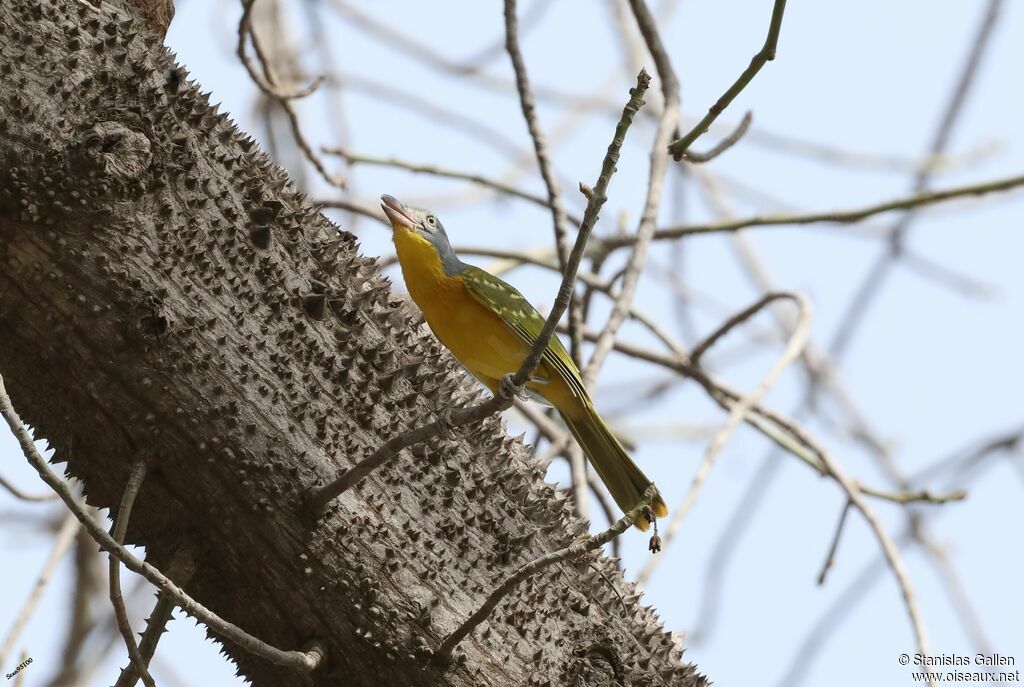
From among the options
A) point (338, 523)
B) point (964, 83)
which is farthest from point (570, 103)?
point (338, 523)

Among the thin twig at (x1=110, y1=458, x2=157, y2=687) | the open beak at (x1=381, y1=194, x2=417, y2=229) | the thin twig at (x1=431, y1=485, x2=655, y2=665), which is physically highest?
the open beak at (x1=381, y1=194, x2=417, y2=229)

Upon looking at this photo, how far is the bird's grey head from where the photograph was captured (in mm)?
3898

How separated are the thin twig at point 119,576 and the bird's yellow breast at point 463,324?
61.8 inches

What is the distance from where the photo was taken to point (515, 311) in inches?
145

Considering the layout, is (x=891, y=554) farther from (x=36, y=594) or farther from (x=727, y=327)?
(x=36, y=594)

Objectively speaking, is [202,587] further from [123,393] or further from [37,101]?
[37,101]

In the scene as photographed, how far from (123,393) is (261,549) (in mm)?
417

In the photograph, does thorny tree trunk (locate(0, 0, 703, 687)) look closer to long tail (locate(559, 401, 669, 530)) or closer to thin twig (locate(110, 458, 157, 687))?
thin twig (locate(110, 458, 157, 687))

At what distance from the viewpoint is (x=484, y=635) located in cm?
231

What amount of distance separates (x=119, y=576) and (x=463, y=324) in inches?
72.5

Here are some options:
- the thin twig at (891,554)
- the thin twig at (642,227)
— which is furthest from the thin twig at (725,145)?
the thin twig at (891,554)

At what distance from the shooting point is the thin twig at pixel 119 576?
189cm

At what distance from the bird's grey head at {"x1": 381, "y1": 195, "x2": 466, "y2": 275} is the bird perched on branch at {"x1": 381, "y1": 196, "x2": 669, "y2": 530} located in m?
0.06

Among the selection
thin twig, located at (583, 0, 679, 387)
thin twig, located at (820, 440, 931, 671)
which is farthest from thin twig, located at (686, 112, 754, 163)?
thin twig, located at (820, 440, 931, 671)
